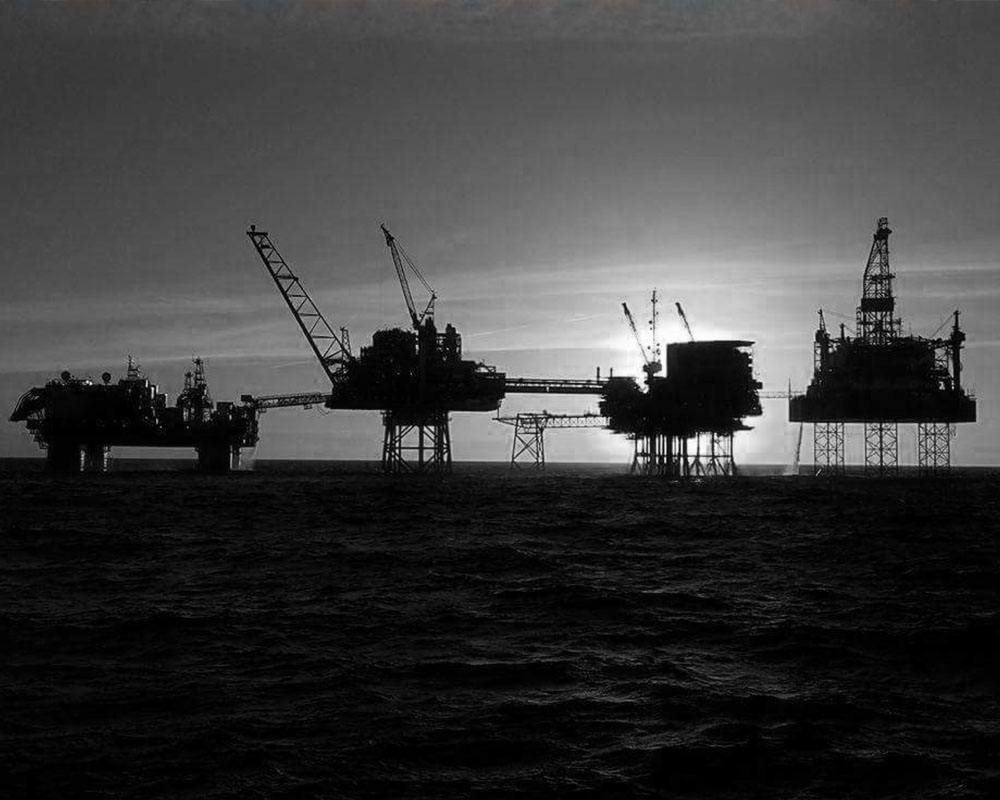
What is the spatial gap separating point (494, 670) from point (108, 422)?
4679 inches

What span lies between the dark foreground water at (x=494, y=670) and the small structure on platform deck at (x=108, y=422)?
93.6 meters

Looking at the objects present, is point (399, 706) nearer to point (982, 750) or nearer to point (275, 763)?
point (275, 763)

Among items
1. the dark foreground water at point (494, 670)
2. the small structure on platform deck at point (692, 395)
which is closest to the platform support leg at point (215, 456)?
the small structure on platform deck at point (692, 395)

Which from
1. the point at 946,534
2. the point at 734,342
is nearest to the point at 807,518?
the point at 946,534

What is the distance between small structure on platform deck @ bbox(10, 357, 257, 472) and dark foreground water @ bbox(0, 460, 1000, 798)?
9358 cm

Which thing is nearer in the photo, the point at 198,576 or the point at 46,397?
the point at 198,576

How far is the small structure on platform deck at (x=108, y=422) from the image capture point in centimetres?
12494

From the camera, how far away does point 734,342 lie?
108m

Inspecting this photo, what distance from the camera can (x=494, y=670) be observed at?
17.0m

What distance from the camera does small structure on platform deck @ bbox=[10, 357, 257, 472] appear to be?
124938 millimetres

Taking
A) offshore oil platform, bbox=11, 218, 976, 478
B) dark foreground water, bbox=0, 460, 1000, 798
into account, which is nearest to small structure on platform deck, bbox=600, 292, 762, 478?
offshore oil platform, bbox=11, 218, 976, 478

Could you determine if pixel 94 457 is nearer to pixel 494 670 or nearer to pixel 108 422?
pixel 108 422

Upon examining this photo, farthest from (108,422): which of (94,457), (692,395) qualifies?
(692,395)

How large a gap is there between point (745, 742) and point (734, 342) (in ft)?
320
